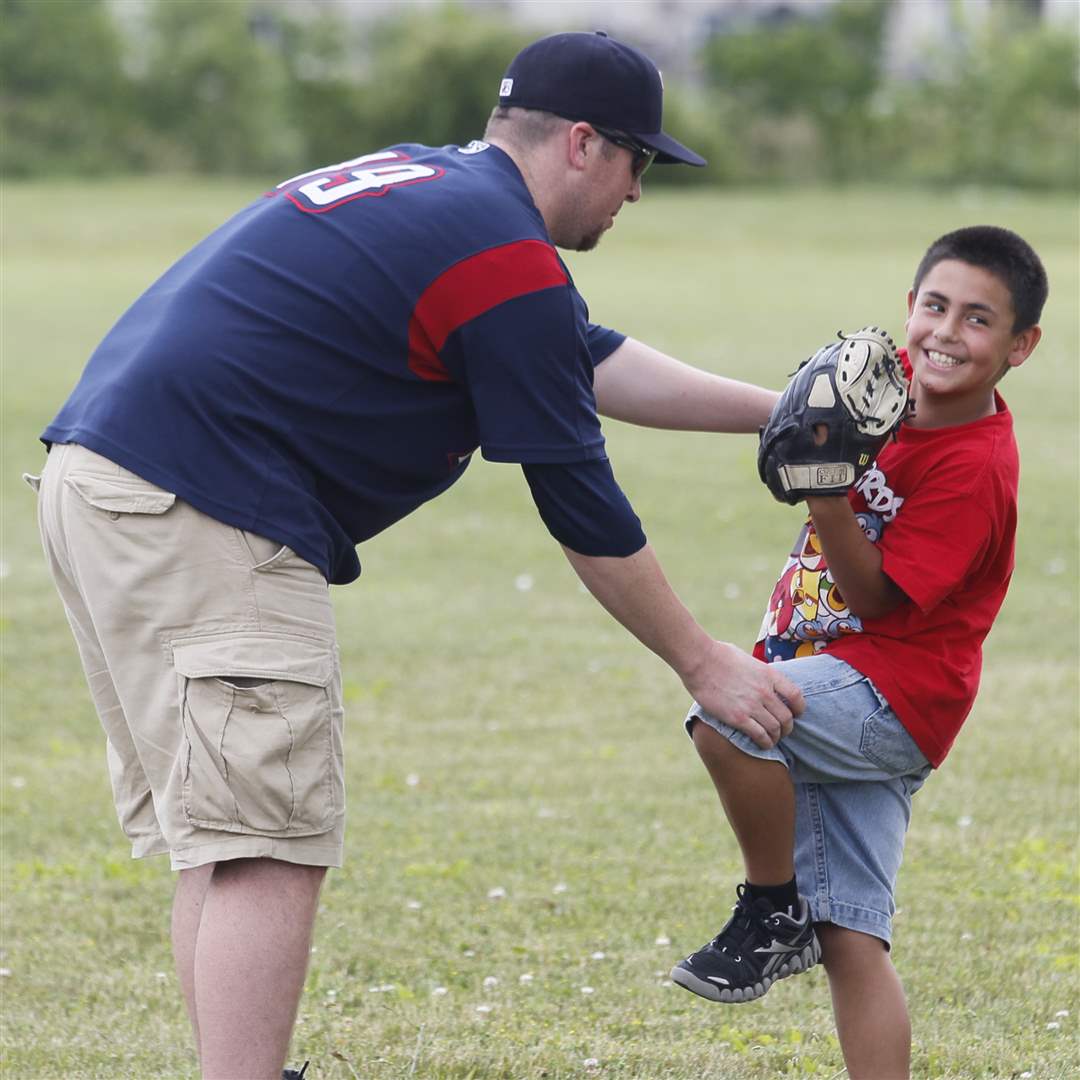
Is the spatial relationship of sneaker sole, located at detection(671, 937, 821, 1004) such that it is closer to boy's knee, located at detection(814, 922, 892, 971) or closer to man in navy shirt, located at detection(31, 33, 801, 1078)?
boy's knee, located at detection(814, 922, 892, 971)

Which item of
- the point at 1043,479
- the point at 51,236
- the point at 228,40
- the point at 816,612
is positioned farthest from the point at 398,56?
the point at 816,612

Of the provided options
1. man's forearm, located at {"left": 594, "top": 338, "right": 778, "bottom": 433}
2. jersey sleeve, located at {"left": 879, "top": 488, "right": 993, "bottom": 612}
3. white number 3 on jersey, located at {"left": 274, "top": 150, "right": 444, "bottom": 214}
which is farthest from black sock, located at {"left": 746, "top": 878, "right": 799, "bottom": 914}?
white number 3 on jersey, located at {"left": 274, "top": 150, "right": 444, "bottom": 214}

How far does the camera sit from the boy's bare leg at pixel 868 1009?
151 inches

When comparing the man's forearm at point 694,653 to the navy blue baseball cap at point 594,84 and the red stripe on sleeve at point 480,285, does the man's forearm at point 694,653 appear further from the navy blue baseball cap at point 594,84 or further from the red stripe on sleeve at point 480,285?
the navy blue baseball cap at point 594,84

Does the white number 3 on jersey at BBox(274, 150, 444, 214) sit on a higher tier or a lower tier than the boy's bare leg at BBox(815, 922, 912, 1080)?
higher

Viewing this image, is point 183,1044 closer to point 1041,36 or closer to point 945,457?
point 945,457

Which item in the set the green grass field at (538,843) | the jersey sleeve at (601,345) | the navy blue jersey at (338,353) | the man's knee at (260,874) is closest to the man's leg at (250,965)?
the man's knee at (260,874)

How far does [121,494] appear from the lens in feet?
11.5

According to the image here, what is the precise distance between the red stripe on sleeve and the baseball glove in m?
0.55

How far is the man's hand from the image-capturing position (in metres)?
3.62

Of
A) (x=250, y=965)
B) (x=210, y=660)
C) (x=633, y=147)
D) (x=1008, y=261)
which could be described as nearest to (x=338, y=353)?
(x=210, y=660)

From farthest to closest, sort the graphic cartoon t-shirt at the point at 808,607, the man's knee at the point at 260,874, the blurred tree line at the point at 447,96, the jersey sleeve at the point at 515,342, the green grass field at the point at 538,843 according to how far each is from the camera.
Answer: the blurred tree line at the point at 447,96, the green grass field at the point at 538,843, the graphic cartoon t-shirt at the point at 808,607, the man's knee at the point at 260,874, the jersey sleeve at the point at 515,342

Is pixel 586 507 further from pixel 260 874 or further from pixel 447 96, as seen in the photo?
pixel 447 96

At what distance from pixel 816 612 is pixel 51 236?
35796mm
